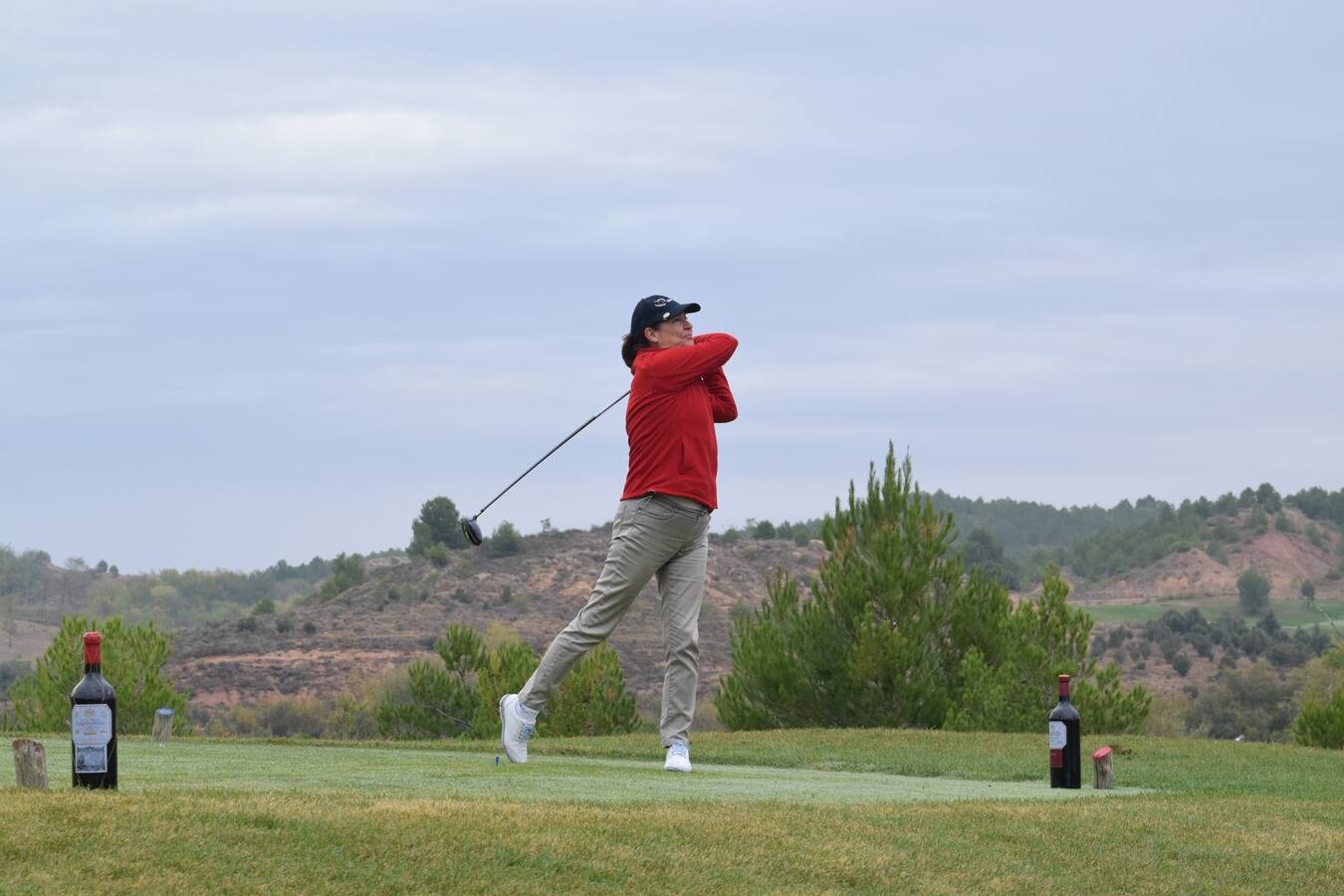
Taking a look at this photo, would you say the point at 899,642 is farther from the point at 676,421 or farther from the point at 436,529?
the point at 436,529

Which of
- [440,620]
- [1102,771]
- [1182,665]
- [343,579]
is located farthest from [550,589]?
[1102,771]

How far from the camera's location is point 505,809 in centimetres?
702

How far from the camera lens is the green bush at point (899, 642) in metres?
21.6

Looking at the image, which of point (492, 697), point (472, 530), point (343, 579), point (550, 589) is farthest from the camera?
point (343, 579)

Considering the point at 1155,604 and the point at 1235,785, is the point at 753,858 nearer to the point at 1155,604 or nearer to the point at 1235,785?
the point at 1235,785

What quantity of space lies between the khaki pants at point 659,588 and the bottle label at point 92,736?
9.33 feet

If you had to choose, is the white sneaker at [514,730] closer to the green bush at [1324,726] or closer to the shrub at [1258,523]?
the green bush at [1324,726]

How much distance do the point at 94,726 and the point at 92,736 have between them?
2.3 inches

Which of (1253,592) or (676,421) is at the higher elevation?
(1253,592)

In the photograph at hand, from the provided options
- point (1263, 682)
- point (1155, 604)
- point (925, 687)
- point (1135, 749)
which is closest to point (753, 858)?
point (1135, 749)

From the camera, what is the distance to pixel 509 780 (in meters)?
8.40

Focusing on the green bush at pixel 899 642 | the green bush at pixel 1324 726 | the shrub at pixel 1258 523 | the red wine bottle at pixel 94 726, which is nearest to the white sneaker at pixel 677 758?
the red wine bottle at pixel 94 726

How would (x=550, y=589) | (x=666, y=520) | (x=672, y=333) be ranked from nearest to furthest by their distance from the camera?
1. (x=666, y=520)
2. (x=672, y=333)
3. (x=550, y=589)

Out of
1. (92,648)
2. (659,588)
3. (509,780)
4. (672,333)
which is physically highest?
(672,333)
